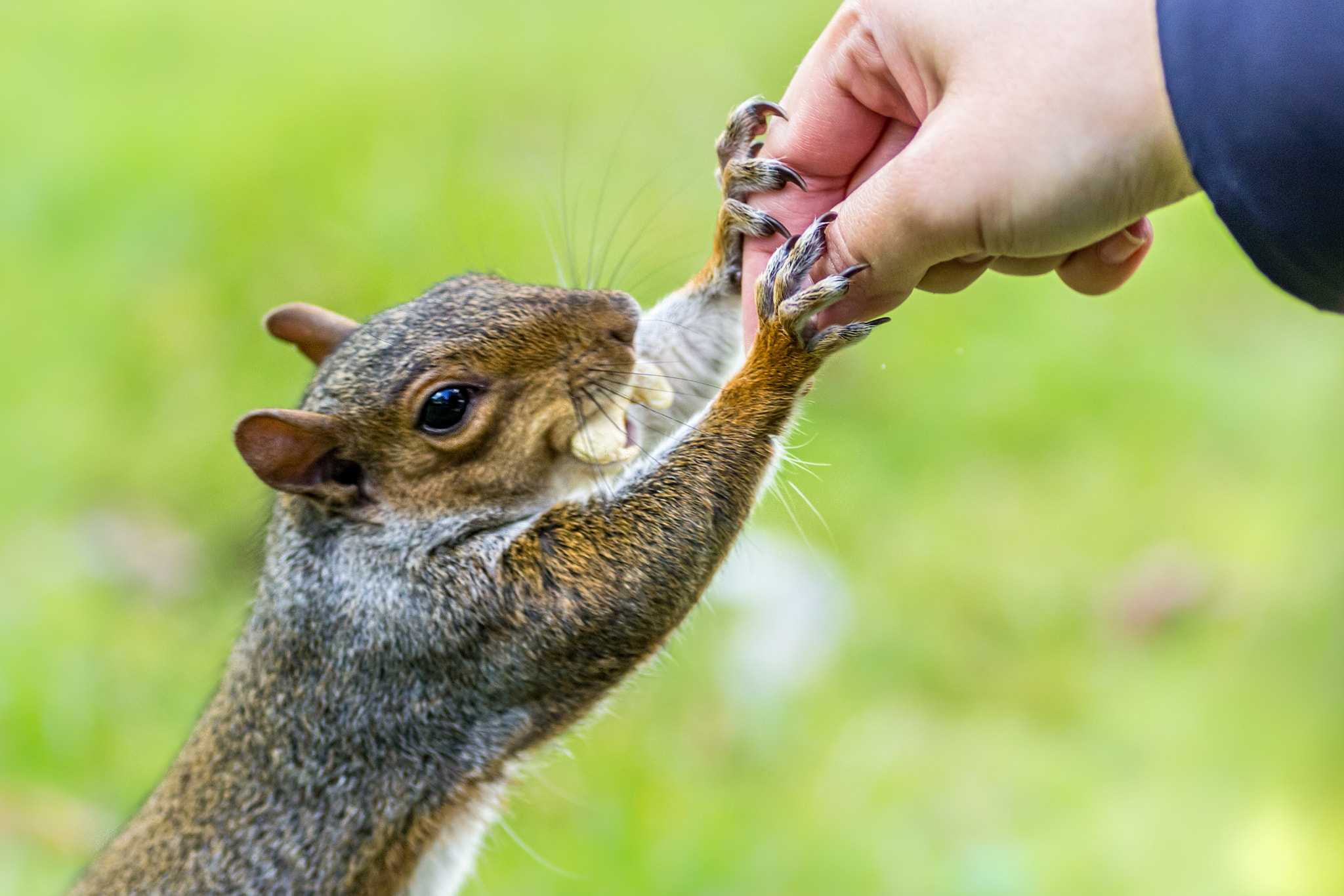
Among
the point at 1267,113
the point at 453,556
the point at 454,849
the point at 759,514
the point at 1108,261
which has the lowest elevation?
the point at 759,514

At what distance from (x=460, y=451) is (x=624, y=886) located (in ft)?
3.47

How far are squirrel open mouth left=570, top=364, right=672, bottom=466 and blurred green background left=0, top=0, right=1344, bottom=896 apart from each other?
28 centimetres

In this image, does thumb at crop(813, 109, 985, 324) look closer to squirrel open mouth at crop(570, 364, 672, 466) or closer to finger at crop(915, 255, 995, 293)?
finger at crop(915, 255, 995, 293)

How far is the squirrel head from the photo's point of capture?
5.20ft

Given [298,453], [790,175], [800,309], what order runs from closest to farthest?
1. [800,309]
2. [790,175]
3. [298,453]

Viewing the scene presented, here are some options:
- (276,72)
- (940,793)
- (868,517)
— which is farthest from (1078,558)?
(276,72)

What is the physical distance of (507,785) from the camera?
1666mm

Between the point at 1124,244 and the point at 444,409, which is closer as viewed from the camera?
the point at 1124,244

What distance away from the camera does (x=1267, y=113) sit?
3.45 ft

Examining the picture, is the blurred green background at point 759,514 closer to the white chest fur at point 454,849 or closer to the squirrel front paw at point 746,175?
the white chest fur at point 454,849

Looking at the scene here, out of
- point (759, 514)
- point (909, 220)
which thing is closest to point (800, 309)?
point (909, 220)

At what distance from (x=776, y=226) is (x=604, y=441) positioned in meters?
0.34

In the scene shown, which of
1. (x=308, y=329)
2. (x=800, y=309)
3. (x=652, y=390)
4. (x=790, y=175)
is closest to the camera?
(x=800, y=309)

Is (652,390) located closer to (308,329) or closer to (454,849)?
(308,329)
